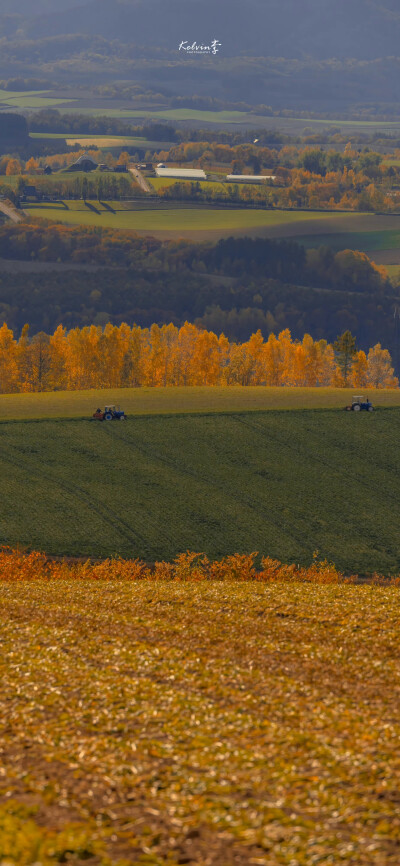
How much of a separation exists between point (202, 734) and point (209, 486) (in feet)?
171

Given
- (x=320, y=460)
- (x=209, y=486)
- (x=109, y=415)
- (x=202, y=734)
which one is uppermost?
(x=109, y=415)

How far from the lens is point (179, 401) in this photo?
104 m

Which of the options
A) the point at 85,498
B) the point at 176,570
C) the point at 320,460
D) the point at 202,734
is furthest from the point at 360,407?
the point at 202,734

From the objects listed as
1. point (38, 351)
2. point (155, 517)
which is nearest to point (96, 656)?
point (155, 517)

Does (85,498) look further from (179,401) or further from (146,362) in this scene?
(146,362)

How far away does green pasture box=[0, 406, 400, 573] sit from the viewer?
69062 millimetres

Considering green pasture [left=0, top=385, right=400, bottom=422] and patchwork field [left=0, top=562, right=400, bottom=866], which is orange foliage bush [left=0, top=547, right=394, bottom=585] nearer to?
patchwork field [left=0, top=562, right=400, bottom=866]

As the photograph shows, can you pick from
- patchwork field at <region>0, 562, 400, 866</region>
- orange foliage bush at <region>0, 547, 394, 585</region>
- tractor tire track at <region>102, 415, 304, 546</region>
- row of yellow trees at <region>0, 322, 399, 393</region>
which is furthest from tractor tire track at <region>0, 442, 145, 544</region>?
row of yellow trees at <region>0, 322, 399, 393</region>

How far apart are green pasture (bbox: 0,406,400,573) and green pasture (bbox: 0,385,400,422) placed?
297cm

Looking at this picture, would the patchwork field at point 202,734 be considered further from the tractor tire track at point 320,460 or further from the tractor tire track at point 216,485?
the tractor tire track at point 320,460

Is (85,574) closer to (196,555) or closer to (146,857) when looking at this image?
(196,555)

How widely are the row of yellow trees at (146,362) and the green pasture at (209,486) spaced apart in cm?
7000

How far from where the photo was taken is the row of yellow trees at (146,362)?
529ft

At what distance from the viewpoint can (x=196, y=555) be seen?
65.6m
